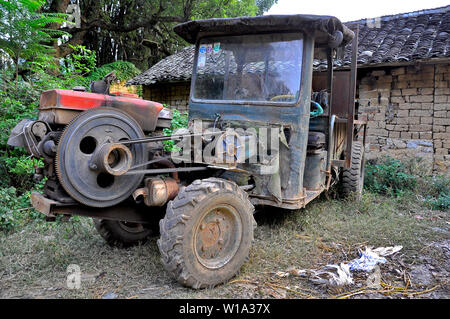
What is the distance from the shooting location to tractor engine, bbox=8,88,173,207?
2609 millimetres

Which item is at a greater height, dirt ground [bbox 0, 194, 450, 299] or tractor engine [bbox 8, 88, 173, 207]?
tractor engine [bbox 8, 88, 173, 207]

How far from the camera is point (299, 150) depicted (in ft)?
11.8

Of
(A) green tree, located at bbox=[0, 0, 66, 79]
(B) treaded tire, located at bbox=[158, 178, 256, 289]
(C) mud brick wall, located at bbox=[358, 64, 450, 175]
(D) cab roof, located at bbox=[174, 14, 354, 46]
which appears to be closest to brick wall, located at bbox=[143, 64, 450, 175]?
(C) mud brick wall, located at bbox=[358, 64, 450, 175]

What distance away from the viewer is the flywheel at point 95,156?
2.59m

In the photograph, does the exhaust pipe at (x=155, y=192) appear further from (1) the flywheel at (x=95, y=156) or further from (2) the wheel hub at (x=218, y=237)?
(2) the wheel hub at (x=218, y=237)

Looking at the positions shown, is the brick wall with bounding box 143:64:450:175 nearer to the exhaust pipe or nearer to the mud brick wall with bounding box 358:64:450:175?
the mud brick wall with bounding box 358:64:450:175

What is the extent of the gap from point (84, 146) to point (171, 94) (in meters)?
9.82

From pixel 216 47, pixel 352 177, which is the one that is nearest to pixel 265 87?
pixel 216 47

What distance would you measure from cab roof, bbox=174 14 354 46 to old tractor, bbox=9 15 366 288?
12mm

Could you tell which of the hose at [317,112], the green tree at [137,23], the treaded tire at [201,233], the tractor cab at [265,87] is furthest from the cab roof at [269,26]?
the green tree at [137,23]

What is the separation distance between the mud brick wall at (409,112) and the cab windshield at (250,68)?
174 inches

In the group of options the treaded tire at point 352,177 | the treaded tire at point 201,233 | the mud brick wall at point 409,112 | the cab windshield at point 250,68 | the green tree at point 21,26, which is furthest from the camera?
the mud brick wall at point 409,112

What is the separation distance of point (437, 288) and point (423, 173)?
5154 millimetres

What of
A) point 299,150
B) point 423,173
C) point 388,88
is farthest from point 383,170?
point 299,150
